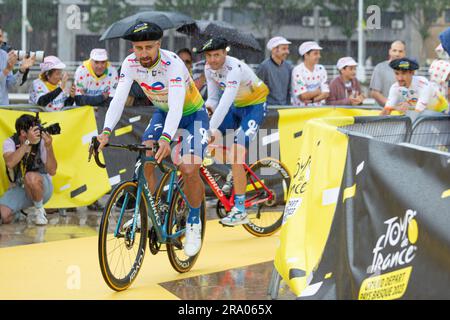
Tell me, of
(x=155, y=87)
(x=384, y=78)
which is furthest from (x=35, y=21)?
(x=155, y=87)

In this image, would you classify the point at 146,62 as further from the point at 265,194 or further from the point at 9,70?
the point at 9,70

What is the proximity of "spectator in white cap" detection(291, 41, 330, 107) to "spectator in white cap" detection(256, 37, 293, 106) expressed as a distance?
0.58 feet

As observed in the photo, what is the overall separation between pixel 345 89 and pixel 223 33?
7.23 ft

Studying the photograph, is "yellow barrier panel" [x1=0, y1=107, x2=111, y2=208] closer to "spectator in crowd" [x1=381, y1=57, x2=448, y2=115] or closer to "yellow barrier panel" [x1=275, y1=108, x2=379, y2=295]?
"spectator in crowd" [x1=381, y1=57, x2=448, y2=115]

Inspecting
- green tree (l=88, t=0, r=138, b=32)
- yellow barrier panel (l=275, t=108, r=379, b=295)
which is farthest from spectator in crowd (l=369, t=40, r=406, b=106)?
green tree (l=88, t=0, r=138, b=32)

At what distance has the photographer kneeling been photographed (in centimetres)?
1088

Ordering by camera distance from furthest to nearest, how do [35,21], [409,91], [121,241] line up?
[35,21], [409,91], [121,241]

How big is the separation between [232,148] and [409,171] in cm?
500

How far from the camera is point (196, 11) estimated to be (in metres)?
51.0

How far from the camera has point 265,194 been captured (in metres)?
9.88

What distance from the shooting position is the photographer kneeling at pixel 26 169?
1088 cm

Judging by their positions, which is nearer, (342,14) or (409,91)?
(409,91)
